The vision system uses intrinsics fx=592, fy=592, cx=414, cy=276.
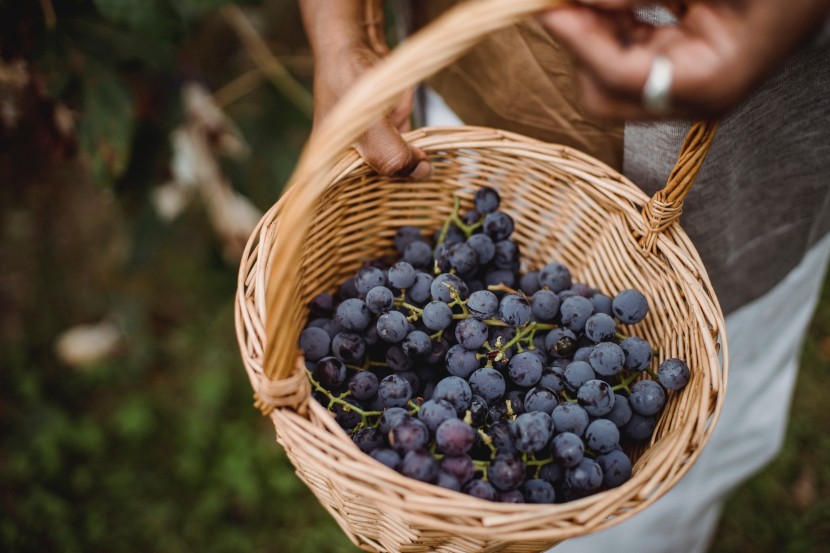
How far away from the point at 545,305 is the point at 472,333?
0.14m

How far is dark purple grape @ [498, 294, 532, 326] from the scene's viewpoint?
867 mm

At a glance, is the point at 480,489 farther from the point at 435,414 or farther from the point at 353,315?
the point at 353,315

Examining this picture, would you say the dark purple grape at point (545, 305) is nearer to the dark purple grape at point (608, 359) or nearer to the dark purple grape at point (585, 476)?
the dark purple grape at point (608, 359)

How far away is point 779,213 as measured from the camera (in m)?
1.01

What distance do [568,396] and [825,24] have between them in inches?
20.4

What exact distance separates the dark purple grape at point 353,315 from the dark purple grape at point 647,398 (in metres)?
0.39

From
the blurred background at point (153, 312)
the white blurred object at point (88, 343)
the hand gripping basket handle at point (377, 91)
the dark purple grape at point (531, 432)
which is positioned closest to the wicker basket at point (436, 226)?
the hand gripping basket handle at point (377, 91)

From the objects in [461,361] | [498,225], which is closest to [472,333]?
[461,361]

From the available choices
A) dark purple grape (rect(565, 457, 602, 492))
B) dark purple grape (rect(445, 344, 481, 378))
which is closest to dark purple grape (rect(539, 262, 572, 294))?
dark purple grape (rect(445, 344, 481, 378))

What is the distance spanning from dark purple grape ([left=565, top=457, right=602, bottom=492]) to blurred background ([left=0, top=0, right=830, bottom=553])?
1000 millimetres

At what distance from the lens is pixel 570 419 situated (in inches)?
30.0

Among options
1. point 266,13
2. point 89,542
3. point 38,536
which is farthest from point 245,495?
point 266,13

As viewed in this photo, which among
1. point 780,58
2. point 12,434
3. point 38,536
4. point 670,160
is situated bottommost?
point 38,536

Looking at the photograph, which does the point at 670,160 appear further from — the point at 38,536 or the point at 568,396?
the point at 38,536
